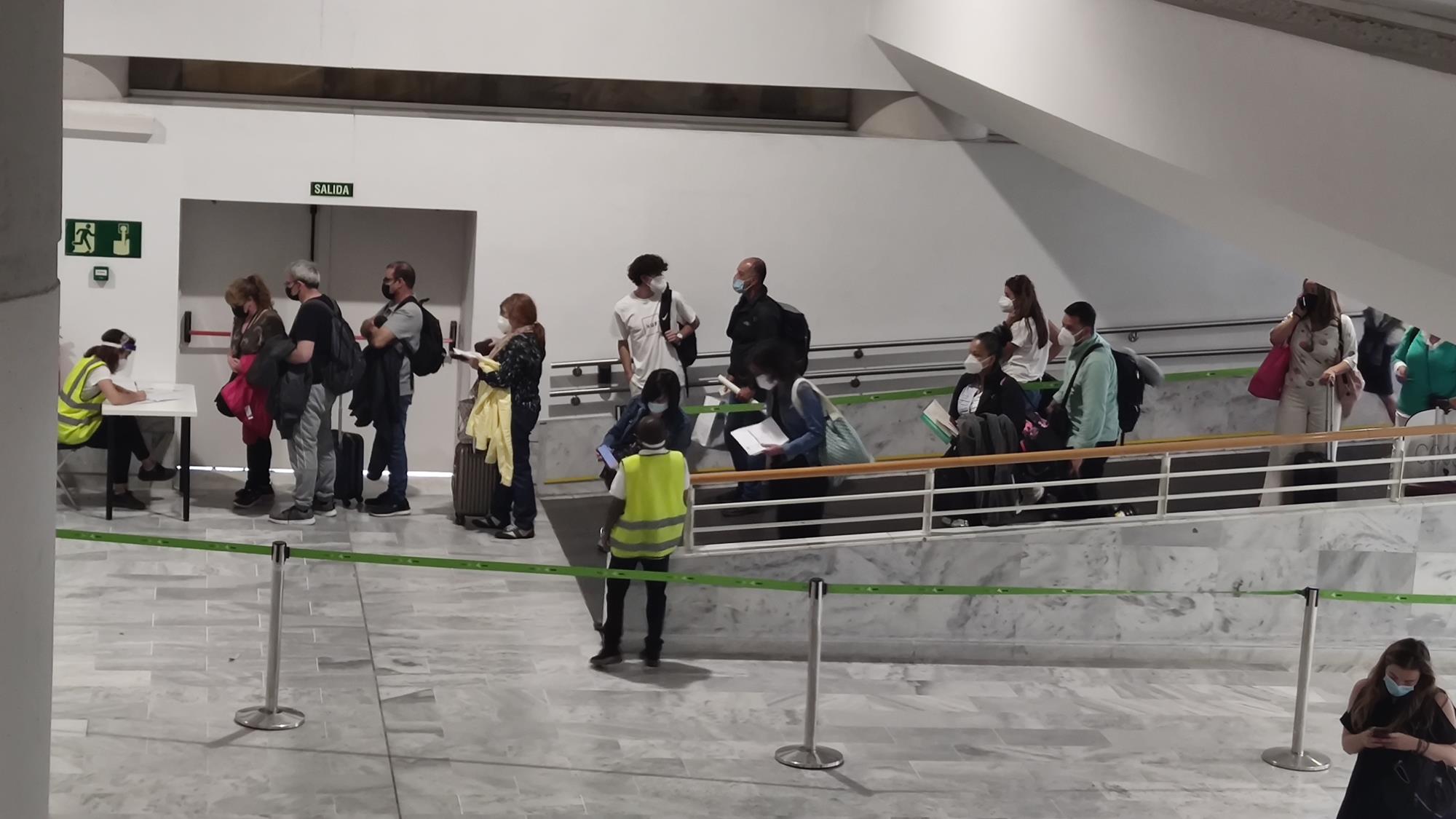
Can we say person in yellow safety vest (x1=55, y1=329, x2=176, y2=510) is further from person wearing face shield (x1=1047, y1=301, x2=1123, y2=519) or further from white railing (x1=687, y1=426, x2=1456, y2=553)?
person wearing face shield (x1=1047, y1=301, x2=1123, y2=519)

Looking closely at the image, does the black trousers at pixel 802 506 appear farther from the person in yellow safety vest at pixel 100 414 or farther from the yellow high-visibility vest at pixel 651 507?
the person in yellow safety vest at pixel 100 414

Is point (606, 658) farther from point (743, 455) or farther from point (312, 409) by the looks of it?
point (312, 409)

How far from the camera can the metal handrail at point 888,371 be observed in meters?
14.4

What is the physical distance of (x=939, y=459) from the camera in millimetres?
10938

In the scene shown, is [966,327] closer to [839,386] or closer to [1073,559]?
[839,386]

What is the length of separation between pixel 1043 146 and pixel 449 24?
511 cm

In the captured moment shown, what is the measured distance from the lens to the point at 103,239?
44.6 feet

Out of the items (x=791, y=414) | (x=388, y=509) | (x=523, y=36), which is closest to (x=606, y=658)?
(x=791, y=414)

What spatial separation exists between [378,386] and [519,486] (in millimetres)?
1379

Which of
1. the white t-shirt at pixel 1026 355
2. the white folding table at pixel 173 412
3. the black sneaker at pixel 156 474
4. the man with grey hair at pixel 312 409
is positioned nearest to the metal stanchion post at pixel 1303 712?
the white t-shirt at pixel 1026 355

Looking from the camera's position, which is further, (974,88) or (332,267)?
(332,267)

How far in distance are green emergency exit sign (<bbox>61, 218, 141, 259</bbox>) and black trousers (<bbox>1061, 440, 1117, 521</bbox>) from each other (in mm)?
7743

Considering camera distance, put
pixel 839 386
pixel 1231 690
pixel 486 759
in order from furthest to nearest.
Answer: pixel 839 386
pixel 1231 690
pixel 486 759

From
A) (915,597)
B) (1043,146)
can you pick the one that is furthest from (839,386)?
(915,597)
